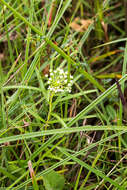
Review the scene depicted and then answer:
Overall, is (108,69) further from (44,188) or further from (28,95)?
(44,188)

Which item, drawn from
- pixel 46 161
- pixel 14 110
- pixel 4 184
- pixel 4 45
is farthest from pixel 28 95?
pixel 4 45

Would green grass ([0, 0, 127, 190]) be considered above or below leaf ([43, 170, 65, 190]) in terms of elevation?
Result: above

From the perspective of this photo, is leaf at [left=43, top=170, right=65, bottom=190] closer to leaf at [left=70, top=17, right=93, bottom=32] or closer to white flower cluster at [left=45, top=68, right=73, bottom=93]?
white flower cluster at [left=45, top=68, right=73, bottom=93]

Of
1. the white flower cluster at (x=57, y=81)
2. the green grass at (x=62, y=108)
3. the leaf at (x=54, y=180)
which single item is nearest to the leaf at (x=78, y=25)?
the green grass at (x=62, y=108)

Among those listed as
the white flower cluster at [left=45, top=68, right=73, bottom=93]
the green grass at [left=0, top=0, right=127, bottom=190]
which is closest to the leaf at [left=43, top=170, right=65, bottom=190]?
the green grass at [left=0, top=0, right=127, bottom=190]

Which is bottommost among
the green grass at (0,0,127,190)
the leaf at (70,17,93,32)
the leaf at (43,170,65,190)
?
the leaf at (43,170,65,190)

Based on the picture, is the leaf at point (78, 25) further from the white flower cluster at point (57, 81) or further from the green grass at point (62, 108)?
the white flower cluster at point (57, 81)

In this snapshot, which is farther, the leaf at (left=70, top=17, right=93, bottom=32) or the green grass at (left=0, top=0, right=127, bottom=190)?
the leaf at (left=70, top=17, right=93, bottom=32)
